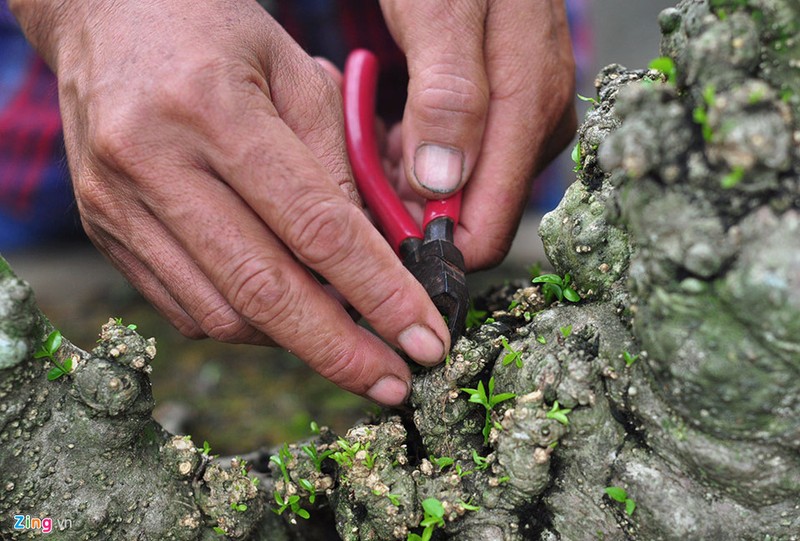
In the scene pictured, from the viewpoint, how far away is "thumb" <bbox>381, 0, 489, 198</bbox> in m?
1.92

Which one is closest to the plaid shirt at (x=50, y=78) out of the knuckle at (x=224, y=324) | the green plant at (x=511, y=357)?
the knuckle at (x=224, y=324)

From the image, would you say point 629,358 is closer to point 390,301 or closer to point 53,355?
point 390,301

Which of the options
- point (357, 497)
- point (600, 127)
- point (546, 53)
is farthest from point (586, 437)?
point (546, 53)

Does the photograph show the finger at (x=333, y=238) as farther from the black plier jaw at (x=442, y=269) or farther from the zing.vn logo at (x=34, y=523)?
the zing.vn logo at (x=34, y=523)

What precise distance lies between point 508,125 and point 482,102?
18cm

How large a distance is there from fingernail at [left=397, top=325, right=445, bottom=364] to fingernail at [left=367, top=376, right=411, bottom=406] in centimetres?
10

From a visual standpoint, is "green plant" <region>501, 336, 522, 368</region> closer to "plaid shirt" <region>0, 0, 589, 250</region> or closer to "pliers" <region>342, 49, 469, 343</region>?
"pliers" <region>342, 49, 469, 343</region>

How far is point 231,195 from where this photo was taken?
5.32 ft

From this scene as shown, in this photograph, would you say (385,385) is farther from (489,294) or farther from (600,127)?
(600,127)

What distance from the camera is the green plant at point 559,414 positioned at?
1.31m

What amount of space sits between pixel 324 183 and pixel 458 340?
0.50 metres

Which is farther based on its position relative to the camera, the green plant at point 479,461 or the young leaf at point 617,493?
the green plant at point 479,461

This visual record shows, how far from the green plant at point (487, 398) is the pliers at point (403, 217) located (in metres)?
0.19

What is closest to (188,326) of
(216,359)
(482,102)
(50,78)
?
(482,102)
